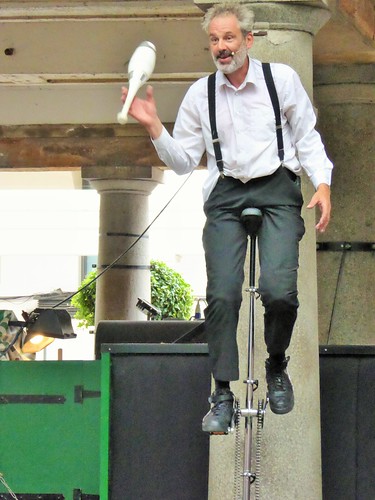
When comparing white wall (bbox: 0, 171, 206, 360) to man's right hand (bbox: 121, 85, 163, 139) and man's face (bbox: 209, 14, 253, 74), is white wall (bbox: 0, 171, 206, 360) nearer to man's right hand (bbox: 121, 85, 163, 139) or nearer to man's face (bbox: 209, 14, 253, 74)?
man's face (bbox: 209, 14, 253, 74)

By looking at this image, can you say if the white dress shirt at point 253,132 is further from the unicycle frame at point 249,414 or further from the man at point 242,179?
the unicycle frame at point 249,414

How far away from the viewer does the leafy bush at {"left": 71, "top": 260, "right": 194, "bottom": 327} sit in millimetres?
14703

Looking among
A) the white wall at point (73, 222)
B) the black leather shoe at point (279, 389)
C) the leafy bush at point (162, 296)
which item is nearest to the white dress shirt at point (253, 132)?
the black leather shoe at point (279, 389)

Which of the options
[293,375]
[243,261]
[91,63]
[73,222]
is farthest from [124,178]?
[243,261]

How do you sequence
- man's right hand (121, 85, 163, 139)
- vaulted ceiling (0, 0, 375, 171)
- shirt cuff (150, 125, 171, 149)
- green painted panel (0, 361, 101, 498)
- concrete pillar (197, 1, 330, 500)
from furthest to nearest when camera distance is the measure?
vaulted ceiling (0, 0, 375, 171) → green painted panel (0, 361, 101, 498) → concrete pillar (197, 1, 330, 500) → shirt cuff (150, 125, 171, 149) → man's right hand (121, 85, 163, 139)

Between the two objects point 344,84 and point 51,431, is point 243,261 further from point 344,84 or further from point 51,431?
point 344,84

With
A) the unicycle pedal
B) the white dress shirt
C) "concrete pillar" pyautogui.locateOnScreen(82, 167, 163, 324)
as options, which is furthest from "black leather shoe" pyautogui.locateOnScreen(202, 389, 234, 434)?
"concrete pillar" pyautogui.locateOnScreen(82, 167, 163, 324)

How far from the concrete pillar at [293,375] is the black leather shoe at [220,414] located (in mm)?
846

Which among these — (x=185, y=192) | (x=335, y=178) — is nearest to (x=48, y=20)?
(x=335, y=178)

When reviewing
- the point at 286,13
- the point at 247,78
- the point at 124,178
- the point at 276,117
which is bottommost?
the point at 276,117

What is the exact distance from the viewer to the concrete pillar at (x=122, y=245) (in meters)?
12.8

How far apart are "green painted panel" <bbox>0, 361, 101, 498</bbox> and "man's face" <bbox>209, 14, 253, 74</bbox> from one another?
241 centimetres

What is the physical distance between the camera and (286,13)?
207 inches

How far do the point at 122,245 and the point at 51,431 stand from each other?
686 centimetres
